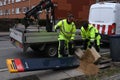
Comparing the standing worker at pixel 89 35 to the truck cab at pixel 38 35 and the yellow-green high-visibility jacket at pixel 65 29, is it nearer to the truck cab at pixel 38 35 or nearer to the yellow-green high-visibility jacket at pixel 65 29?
the yellow-green high-visibility jacket at pixel 65 29

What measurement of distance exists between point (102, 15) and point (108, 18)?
1.58ft

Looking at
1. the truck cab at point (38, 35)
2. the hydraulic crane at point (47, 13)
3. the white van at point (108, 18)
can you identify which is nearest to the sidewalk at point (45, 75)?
the truck cab at point (38, 35)

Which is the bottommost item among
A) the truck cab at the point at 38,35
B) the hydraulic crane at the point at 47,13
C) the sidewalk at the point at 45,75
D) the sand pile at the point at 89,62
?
the sidewalk at the point at 45,75

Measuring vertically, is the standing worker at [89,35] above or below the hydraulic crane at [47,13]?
below

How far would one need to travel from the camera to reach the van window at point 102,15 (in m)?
16.1

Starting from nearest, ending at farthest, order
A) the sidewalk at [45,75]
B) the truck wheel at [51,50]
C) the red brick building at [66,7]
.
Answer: the sidewalk at [45,75]
the truck wheel at [51,50]
the red brick building at [66,7]

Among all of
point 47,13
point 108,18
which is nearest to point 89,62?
point 47,13

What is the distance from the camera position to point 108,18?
16.3m

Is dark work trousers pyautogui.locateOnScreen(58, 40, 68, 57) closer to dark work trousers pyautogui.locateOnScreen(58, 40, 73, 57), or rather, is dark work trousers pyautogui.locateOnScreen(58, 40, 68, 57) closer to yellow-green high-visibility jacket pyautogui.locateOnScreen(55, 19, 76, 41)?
dark work trousers pyautogui.locateOnScreen(58, 40, 73, 57)

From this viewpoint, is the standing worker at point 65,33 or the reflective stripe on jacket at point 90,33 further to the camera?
the reflective stripe on jacket at point 90,33

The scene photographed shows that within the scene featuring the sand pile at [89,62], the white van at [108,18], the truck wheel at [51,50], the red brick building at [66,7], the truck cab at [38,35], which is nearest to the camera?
the sand pile at [89,62]

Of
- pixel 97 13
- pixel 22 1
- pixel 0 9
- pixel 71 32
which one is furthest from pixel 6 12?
pixel 71 32

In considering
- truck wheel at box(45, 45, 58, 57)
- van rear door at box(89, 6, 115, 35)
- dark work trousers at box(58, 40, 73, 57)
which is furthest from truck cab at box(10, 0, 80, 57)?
van rear door at box(89, 6, 115, 35)

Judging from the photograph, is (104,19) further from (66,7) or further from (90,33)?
(66,7)
